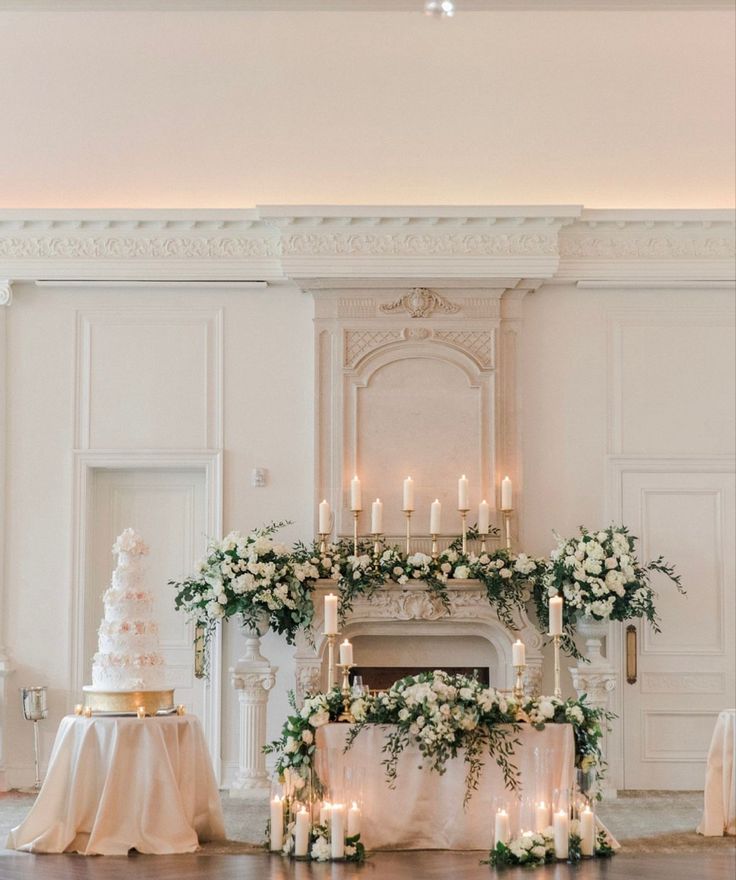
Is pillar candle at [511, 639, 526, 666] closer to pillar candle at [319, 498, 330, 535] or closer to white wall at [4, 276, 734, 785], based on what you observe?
pillar candle at [319, 498, 330, 535]

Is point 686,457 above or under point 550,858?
above

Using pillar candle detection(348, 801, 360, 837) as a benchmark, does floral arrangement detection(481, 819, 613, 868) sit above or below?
below

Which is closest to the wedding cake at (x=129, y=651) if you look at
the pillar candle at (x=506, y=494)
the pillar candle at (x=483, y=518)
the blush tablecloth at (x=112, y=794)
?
the blush tablecloth at (x=112, y=794)

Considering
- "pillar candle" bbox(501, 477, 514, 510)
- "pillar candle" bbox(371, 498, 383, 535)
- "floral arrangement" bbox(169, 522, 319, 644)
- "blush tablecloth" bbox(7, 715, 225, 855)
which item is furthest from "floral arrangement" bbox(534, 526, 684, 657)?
"blush tablecloth" bbox(7, 715, 225, 855)

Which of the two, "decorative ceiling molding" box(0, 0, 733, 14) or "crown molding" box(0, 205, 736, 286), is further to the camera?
"decorative ceiling molding" box(0, 0, 733, 14)

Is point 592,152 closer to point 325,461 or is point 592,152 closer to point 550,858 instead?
point 325,461

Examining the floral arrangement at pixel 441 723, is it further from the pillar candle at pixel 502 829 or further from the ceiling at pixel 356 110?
the ceiling at pixel 356 110

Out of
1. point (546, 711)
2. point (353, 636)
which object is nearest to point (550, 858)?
point (546, 711)

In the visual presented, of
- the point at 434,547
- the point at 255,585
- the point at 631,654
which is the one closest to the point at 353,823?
the point at 255,585

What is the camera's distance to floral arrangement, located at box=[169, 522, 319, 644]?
885 centimetres

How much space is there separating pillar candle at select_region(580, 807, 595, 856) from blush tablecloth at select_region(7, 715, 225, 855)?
2.07 metres

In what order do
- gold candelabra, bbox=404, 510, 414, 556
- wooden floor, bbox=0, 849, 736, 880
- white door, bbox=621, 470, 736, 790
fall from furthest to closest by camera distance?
1. white door, bbox=621, 470, 736, 790
2. gold candelabra, bbox=404, 510, 414, 556
3. wooden floor, bbox=0, 849, 736, 880

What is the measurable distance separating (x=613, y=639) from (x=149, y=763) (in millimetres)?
3981

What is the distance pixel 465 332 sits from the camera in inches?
380
